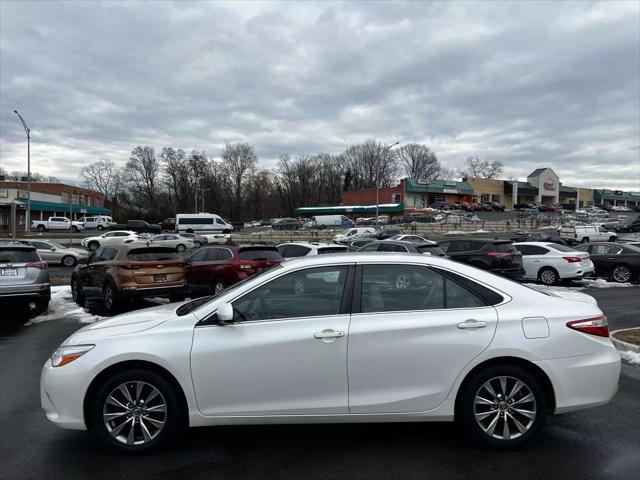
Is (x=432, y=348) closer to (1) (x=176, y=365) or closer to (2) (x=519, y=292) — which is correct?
(2) (x=519, y=292)

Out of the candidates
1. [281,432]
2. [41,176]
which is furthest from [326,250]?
[41,176]

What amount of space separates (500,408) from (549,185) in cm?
11638

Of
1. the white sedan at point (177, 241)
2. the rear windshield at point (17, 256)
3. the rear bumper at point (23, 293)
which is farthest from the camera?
the white sedan at point (177, 241)

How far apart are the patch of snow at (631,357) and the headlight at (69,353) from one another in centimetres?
666

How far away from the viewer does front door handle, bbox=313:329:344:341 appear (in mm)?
3846

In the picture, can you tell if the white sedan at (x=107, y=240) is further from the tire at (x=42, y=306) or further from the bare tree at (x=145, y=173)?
the bare tree at (x=145, y=173)

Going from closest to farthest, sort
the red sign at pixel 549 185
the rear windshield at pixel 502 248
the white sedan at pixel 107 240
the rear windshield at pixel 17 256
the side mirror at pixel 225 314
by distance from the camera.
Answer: the side mirror at pixel 225 314 → the rear windshield at pixel 17 256 → the rear windshield at pixel 502 248 → the white sedan at pixel 107 240 → the red sign at pixel 549 185

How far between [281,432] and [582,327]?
2.66m

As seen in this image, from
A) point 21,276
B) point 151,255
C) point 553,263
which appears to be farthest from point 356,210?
point 21,276

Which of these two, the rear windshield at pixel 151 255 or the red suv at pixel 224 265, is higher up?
the rear windshield at pixel 151 255

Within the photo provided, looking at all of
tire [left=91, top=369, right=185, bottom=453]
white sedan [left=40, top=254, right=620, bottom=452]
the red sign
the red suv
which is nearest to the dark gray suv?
the red suv

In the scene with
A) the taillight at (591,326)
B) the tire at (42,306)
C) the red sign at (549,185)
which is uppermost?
the red sign at (549,185)

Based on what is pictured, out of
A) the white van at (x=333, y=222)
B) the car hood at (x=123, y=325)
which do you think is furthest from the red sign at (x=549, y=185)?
the car hood at (x=123, y=325)

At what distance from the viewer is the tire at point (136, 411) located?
3.85 meters
